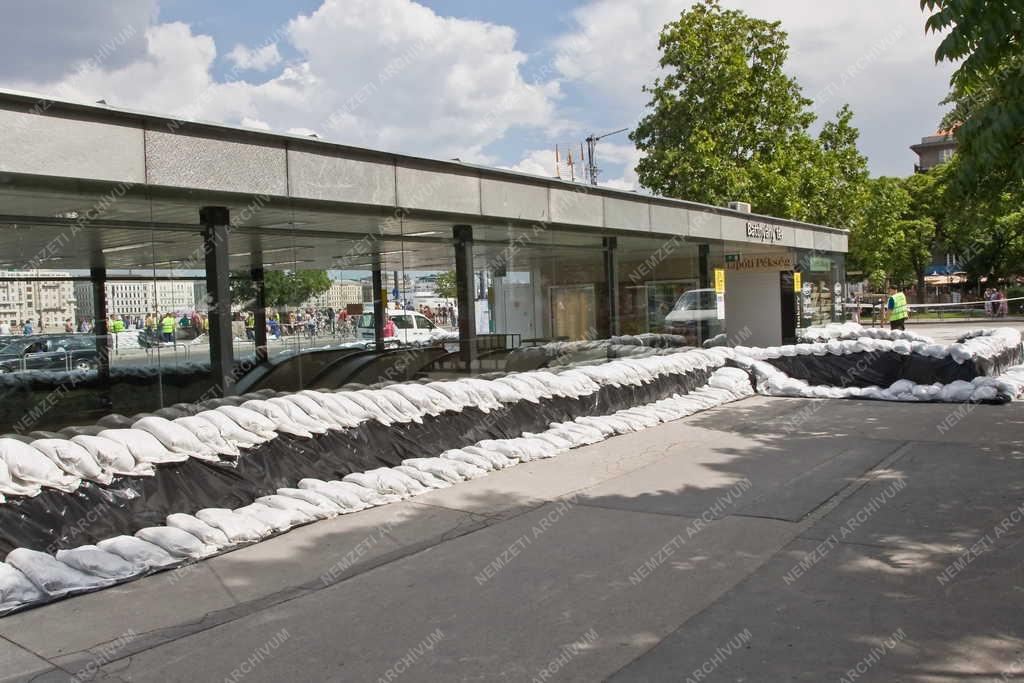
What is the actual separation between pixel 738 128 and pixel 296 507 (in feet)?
84.7

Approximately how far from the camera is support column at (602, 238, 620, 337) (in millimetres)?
14215

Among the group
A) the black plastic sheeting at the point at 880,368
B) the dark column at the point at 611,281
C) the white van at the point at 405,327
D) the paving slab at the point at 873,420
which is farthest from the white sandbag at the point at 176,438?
the black plastic sheeting at the point at 880,368

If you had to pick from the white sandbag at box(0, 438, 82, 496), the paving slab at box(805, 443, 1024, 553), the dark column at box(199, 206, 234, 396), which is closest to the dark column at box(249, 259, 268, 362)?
the dark column at box(199, 206, 234, 396)

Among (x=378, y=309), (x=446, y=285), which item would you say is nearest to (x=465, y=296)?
(x=446, y=285)

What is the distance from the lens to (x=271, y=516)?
6414 mm

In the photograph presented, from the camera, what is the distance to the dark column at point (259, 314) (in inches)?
362

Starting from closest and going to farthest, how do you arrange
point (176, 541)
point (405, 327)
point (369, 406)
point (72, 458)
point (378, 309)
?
point (176, 541) < point (72, 458) < point (369, 406) < point (378, 309) < point (405, 327)

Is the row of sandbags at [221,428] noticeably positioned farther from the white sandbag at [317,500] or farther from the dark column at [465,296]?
the dark column at [465,296]

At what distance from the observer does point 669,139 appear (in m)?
30.1

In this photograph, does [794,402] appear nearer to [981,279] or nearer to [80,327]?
[80,327]

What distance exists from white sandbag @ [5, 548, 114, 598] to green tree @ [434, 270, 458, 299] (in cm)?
657

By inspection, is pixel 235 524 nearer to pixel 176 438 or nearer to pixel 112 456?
pixel 176 438

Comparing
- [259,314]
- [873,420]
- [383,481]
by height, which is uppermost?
[259,314]

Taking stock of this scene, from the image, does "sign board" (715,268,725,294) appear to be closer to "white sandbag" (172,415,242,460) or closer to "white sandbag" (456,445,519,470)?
"white sandbag" (456,445,519,470)
